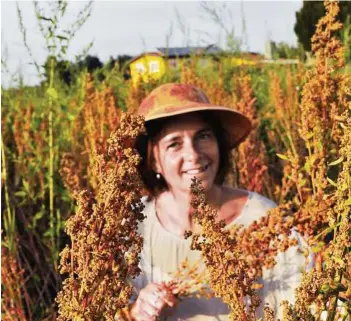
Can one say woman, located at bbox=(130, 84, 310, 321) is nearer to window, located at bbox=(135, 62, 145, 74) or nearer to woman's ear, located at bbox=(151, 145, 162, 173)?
woman's ear, located at bbox=(151, 145, 162, 173)

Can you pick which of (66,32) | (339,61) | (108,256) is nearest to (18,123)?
(66,32)

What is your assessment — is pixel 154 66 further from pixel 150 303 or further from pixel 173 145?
pixel 150 303

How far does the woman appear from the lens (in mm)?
2117

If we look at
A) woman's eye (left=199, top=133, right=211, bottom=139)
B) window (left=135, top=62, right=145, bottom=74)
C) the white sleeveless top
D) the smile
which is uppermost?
window (left=135, top=62, right=145, bottom=74)

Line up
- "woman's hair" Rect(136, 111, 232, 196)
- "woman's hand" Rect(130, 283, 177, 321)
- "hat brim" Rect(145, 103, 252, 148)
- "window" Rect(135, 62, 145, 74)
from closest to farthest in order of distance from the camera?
"woman's hand" Rect(130, 283, 177, 321)
"hat brim" Rect(145, 103, 252, 148)
"woman's hair" Rect(136, 111, 232, 196)
"window" Rect(135, 62, 145, 74)

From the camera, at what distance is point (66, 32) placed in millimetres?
2422

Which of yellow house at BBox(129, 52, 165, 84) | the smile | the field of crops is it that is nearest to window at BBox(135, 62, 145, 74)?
yellow house at BBox(129, 52, 165, 84)

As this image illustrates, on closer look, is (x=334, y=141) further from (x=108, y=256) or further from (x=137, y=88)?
(x=137, y=88)

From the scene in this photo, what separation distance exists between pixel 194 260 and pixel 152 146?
1.24 feet

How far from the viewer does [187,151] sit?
6.91ft

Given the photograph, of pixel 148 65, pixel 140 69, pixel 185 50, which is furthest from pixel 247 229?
pixel 185 50

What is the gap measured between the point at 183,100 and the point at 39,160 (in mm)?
894

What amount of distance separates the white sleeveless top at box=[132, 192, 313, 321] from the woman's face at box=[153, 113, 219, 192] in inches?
7.3

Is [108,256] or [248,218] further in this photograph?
[248,218]
